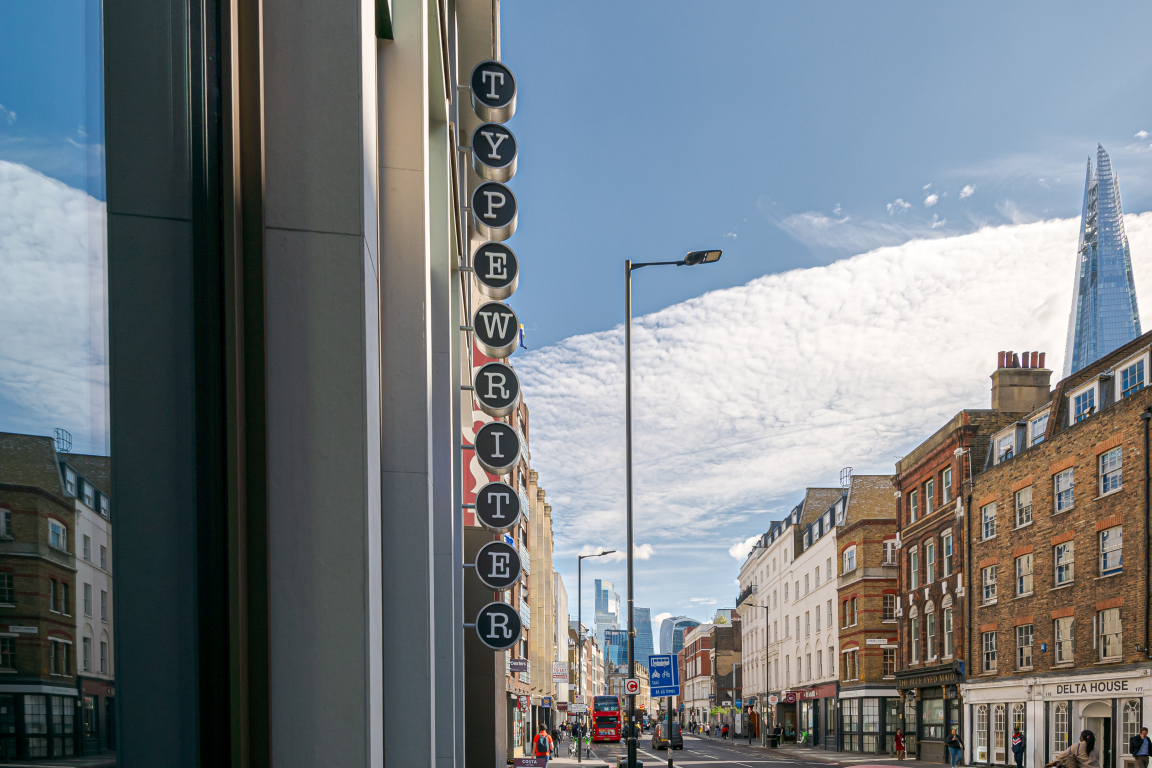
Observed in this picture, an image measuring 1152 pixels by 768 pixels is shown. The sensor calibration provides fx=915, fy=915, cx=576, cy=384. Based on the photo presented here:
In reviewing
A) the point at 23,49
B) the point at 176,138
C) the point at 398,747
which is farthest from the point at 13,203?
the point at 398,747

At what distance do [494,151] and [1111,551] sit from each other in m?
25.3

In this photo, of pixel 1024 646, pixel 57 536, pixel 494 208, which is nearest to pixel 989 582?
pixel 1024 646

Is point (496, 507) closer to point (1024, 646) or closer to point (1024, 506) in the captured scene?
point (1024, 506)

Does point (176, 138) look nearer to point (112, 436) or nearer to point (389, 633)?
point (112, 436)

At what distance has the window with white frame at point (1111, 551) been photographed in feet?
92.4

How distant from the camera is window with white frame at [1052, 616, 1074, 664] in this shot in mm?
31073

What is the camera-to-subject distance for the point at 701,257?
2097 cm

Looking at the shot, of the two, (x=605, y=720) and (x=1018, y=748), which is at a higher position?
(x=1018, y=748)

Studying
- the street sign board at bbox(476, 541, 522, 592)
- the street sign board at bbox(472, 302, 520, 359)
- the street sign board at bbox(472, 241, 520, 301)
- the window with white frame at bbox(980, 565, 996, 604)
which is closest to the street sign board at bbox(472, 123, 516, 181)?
the street sign board at bbox(472, 241, 520, 301)

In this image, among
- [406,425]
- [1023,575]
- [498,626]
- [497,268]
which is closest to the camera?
[406,425]

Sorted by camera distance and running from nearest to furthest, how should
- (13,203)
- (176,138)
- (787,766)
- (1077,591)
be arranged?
(13,203) → (176,138) → (1077,591) → (787,766)

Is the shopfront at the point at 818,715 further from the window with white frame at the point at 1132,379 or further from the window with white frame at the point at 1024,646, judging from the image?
the window with white frame at the point at 1132,379

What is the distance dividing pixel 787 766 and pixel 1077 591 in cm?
1316

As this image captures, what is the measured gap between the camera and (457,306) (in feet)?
52.7
